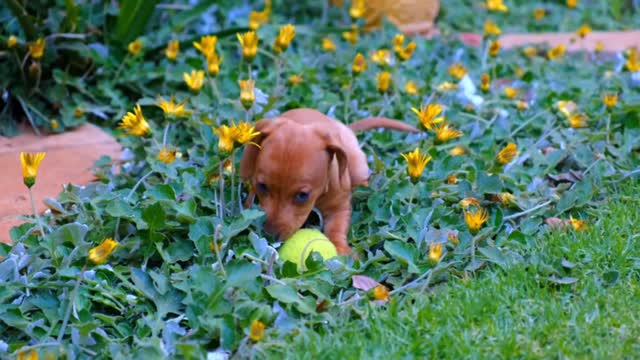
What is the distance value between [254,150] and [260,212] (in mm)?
310

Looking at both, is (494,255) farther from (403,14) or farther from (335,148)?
(403,14)

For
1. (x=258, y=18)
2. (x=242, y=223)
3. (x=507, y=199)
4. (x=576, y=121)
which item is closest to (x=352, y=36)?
(x=258, y=18)

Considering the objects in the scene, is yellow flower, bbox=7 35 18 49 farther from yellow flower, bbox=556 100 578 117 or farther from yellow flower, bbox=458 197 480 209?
yellow flower, bbox=556 100 578 117

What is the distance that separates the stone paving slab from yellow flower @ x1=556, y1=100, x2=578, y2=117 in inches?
82.5

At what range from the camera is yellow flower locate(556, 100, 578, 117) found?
14.2 ft

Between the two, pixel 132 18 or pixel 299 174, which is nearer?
pixel 299 174

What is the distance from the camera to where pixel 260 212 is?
333cm

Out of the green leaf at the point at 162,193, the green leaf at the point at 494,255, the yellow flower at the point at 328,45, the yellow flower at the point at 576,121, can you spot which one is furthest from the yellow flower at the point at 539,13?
the green leaf at the point at 162,193

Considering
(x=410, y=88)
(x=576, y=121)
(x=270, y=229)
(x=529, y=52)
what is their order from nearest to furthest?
(x=270, y=229), (x=576, y=121), (x=410, y=88), (x=529, y=52)

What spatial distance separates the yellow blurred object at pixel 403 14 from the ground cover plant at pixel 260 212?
88 centimetres

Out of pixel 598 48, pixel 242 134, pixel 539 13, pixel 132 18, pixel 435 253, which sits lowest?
pixel 539 13

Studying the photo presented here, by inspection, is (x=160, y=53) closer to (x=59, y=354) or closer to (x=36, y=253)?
(x=36, y=253)

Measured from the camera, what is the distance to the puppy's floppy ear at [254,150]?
11.5ft

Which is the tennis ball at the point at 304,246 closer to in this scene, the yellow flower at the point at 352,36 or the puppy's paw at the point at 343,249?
the puppy's paw at the point at 343,249
